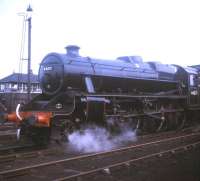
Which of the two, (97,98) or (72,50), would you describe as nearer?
(97,98)

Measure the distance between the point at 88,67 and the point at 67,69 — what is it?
111 cm

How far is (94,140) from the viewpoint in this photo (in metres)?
12.2

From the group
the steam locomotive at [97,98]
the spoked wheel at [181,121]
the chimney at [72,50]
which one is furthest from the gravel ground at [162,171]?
the spoked wheel at [181,121]

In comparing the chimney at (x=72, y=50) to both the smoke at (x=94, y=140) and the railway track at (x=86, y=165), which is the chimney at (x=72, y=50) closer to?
the smoke at (x=94, y=140)

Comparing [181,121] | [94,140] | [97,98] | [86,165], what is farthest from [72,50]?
[181,121]

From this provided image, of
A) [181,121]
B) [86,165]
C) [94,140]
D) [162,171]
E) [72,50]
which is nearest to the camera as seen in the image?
[162,171]

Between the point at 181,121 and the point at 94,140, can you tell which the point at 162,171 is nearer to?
the point at 94,140

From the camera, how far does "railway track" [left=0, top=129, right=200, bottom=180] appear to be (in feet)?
24.7

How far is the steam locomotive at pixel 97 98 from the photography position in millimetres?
11734

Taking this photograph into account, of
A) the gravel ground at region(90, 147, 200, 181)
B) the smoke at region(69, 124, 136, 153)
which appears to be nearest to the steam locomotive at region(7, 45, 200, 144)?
the smoke at region(69, 124, 136, 153)

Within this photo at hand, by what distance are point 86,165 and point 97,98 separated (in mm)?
3729

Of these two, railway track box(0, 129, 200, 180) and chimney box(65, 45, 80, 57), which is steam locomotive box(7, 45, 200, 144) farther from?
railway track box(0, 129, 200, 180)

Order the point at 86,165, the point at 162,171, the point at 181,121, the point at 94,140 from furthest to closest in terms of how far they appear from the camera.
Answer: the point at 181,121 < the point at 94,140 < the point at 86,165 < the point at 162,171

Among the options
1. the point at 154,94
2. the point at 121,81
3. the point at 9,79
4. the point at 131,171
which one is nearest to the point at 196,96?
the point at 154,94
